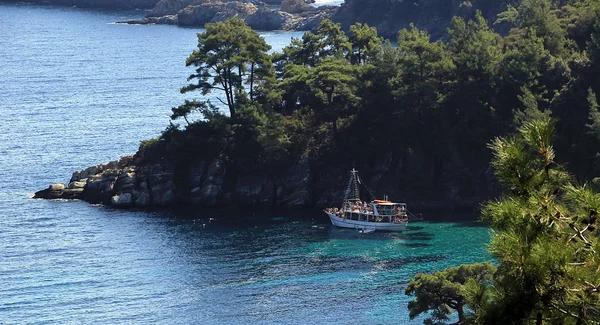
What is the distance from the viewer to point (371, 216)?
250 ft

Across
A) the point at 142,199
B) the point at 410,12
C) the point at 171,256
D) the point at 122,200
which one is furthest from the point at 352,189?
the point at 410,12

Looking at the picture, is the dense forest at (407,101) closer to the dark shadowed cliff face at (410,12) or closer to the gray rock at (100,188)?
the gray rock at (100,188)

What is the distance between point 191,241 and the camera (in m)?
73.8

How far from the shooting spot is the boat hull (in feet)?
247

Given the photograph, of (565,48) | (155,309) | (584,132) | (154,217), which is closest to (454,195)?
(584,132)

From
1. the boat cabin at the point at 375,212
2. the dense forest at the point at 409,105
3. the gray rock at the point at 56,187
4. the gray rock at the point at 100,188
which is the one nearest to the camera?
the boat cabin at the point at 375,212

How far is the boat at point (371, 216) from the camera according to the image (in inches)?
2980

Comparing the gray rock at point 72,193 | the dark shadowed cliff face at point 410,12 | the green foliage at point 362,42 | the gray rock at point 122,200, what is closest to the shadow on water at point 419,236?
the green foliage at point 362,42

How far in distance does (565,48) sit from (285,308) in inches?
1622

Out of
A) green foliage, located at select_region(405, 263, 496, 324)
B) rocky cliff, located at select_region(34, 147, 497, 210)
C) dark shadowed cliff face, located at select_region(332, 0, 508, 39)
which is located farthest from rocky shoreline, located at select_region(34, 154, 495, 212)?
dark shadowed cliff face, located at select_region(332, 0, 508, 39)

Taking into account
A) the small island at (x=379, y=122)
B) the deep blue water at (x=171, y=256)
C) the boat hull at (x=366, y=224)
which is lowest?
the deep blue water at (x=171, y=256)

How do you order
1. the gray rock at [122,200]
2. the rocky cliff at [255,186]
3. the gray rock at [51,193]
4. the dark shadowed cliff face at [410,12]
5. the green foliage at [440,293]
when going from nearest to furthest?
1. the green foliage at [440,293]
2. the rocky cliff at [255,186]
3. the gray rock at [122,200]
4. the gray rock at [51,193]
5. the dark shadowed cliff face at [410,12]

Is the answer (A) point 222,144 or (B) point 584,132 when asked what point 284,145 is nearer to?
(A) point 222,144

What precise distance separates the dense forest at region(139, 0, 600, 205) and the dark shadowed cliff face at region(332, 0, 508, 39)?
65254 mm
